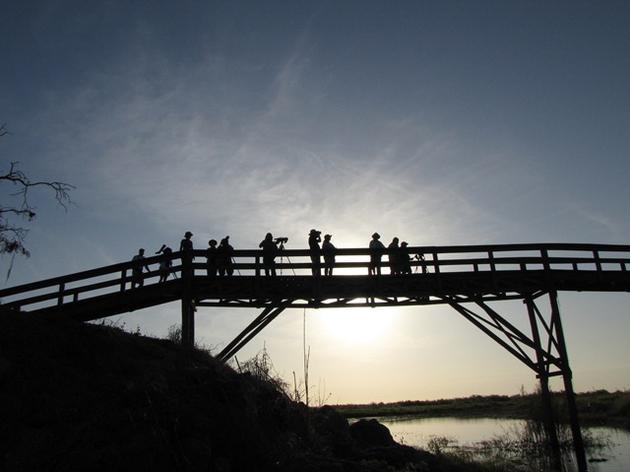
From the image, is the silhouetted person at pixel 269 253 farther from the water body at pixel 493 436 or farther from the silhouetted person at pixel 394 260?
the water body at pixel 493 436

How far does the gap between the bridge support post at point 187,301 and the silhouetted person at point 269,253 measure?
201 centimetres

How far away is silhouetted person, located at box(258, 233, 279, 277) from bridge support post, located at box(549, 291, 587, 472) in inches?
316

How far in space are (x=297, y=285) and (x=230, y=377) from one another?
4.77 metres

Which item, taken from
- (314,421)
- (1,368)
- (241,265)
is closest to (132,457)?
(1,368)

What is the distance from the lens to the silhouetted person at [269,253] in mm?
13688

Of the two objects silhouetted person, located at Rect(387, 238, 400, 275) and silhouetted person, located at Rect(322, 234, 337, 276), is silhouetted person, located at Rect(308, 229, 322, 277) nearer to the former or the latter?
silhouetted person, located at Rect(322, 234, 337, 276)

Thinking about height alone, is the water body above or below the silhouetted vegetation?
below

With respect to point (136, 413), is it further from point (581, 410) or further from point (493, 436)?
point (581, 410)

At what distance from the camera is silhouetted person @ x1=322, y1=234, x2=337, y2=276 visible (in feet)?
45.2

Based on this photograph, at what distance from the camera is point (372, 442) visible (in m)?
12.9

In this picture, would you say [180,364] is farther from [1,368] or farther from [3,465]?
[3,465]

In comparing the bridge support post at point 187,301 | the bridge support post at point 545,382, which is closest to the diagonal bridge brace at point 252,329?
the bridge support post at point 187,301

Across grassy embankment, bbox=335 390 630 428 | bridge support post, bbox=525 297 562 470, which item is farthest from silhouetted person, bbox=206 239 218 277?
grassy embankment, bbox=335 390 630 428

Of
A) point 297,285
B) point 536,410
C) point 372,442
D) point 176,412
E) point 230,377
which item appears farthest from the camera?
point 536,410
